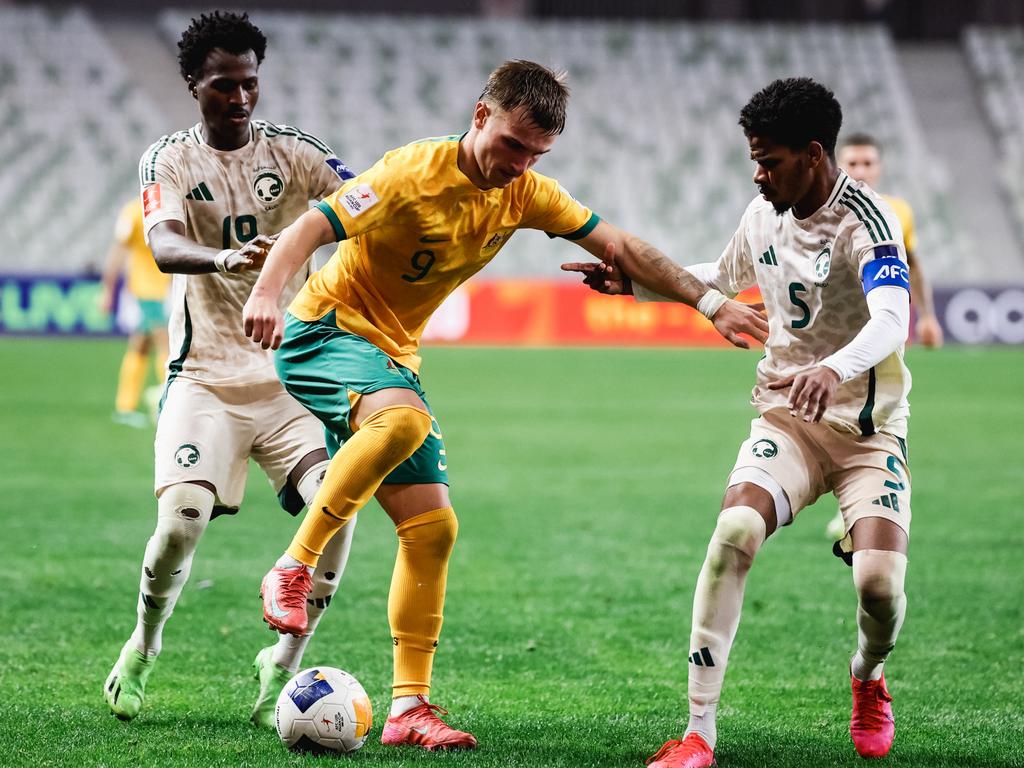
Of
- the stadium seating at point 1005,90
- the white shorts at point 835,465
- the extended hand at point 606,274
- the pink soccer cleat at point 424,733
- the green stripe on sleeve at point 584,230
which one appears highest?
the stadium seating at point 1005,90

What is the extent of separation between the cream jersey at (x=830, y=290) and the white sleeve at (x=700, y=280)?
20 cm

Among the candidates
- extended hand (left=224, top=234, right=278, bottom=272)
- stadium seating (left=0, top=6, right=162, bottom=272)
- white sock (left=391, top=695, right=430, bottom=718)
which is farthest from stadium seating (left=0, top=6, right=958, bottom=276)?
white sock (left=391, top=695, right=430, bottom=718)

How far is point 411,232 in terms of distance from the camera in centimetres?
418

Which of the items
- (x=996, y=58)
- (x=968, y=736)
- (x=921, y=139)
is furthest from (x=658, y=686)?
(x=996, y=58)

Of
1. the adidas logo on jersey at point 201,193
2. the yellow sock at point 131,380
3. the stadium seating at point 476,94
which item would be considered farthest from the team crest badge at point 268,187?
the stadium seating at point 476,94

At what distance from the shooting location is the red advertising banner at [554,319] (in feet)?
Result: 78.8

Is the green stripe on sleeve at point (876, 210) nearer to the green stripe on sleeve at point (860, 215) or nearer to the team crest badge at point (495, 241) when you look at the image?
the green stripe on sleeve at point (860, 215)

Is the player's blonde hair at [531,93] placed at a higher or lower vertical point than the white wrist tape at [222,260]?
higher

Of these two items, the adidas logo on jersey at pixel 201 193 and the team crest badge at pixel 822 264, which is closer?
the team crest badge at pixel 822 264

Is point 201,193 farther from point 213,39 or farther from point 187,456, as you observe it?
point 187,456

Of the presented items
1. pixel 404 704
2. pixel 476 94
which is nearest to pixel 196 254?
pixel 404 704

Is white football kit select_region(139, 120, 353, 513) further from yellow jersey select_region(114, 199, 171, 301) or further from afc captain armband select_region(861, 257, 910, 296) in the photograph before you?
yellow jersey select_region(114, 199, 171, 301)

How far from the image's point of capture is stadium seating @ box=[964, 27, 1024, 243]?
31.5m

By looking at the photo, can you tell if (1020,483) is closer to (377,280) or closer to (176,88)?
(377,280)
